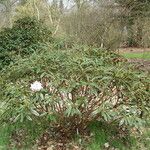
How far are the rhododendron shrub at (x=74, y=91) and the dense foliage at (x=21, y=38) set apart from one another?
5.41 m

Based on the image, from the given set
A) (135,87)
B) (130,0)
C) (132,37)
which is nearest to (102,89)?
(135,87)

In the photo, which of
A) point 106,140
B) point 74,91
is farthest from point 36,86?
point 106,140

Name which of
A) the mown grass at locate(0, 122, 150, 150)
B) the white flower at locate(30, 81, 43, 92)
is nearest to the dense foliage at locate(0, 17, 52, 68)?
the mown grass at locate(0, 122, 150, 150)

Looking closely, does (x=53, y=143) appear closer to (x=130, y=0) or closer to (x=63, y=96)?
(x=63, y=96)

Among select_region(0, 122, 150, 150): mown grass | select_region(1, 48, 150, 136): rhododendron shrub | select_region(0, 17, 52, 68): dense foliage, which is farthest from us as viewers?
select_region(0, 17, 52, 68): dense foliage

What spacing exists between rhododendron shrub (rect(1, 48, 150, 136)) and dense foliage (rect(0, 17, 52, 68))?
5.41 meters

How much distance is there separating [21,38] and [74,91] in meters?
6.84

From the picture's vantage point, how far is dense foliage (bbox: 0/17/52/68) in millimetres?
11844


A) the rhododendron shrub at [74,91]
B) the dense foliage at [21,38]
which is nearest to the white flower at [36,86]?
the rhododendron shrub at [74,91]

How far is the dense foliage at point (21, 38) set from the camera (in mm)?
11844

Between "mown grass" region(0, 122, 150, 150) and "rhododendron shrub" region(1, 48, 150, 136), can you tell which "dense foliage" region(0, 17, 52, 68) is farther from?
"rhododendron shrub" region(1, 48, 150, 136)

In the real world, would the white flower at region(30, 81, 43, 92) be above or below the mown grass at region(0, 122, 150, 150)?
above

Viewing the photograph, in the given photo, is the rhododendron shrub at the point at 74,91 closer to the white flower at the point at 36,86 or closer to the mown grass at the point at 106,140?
the white flower at the point at 36,86

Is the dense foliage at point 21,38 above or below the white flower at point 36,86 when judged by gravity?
below
